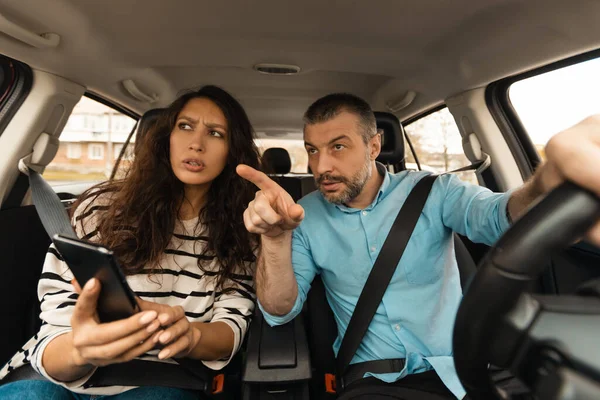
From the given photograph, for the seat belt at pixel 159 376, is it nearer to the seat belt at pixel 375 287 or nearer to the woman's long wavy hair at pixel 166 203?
the woman's long wavy hair at pixel 166 203

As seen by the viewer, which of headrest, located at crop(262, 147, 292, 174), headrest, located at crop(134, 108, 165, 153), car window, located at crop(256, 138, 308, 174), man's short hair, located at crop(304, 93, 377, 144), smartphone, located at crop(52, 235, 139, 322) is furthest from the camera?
car window, located at crop(256, 138, 308, 174)

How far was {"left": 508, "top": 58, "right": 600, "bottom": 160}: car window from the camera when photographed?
5.33 ft

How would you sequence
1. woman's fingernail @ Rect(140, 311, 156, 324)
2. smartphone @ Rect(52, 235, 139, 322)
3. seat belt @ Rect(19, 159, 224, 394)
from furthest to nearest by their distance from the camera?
seat belt @ Rect(19, 159, 224, 394) < woman's fingernail @ Rect(140, 311, 156, 324) < smartphone @ Rect(52, 235, 139, 322)

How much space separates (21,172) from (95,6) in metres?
0.90

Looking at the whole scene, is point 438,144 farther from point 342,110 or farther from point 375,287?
point 375,287

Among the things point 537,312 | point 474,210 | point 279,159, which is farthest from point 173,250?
point 279,159

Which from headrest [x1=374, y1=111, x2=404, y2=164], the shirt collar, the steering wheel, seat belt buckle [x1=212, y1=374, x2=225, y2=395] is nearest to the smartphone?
seat belt buckle [x1=212, y1=374, x2=225, y2=395]

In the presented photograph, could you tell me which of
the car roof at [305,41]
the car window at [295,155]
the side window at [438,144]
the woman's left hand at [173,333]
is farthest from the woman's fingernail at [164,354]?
the car window at [295,155]

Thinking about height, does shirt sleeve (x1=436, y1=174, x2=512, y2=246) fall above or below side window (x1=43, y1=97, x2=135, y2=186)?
below

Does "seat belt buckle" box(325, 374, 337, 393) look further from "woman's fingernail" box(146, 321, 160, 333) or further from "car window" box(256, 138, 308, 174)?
"car window" box(256, 138, 308, 174)

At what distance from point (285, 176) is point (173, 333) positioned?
1.82 meters

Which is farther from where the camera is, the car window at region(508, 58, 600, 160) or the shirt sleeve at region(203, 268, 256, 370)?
the car window at region(508, 58, 600, 160)

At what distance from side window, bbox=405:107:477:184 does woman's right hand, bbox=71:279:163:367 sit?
2.10 m

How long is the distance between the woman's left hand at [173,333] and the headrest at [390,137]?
146 centimetres
